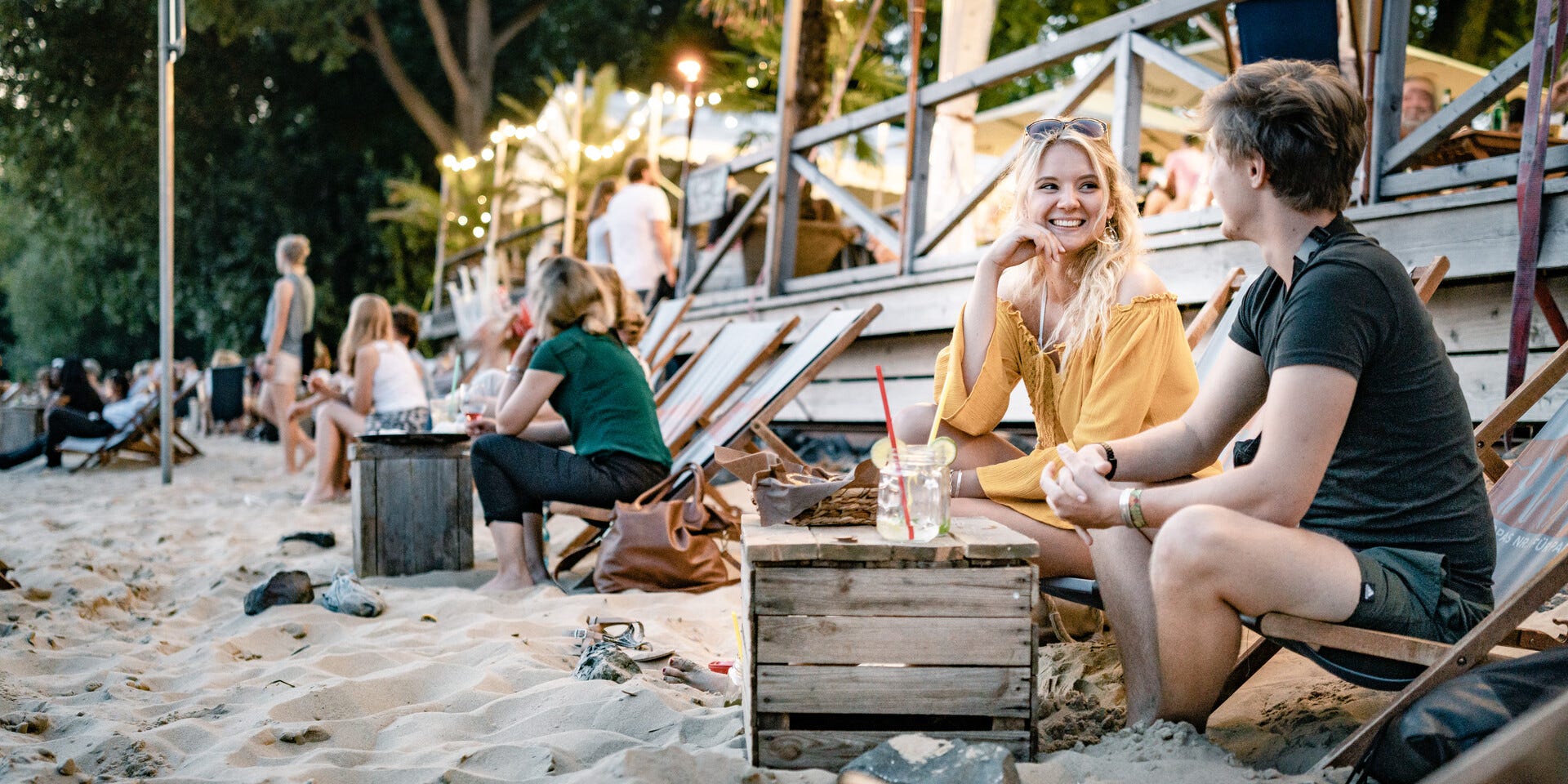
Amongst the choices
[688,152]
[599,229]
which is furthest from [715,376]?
[688,152]

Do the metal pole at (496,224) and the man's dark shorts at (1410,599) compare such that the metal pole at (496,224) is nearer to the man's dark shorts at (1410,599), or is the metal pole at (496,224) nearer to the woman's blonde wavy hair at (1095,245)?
the woman's blonde wavy hair at (1095,245)

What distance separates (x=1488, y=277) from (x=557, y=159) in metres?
11.7

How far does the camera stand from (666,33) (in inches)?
858

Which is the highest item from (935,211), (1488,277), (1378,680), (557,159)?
(557,159)

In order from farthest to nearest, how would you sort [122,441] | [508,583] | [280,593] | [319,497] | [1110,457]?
[122,441] → [319,497] → [508,583] → [280,593] → [1110,457]

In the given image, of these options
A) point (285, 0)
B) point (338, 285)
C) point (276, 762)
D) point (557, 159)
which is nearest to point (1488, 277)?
point (276, 762)

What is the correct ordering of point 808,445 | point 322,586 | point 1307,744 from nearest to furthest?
point 1307,744 → point 322,586 → point 808,445

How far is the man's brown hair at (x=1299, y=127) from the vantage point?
1.95 meters

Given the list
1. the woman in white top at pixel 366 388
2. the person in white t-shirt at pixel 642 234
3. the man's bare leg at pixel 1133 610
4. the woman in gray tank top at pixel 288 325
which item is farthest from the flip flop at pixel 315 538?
the man's bare leg at pixel 1133 610

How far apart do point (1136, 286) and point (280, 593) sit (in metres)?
2.79

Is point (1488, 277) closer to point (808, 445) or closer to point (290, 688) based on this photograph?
point (290, 688)

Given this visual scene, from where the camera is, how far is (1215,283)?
4.28 m

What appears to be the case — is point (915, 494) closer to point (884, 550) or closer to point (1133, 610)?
point (884, 550)

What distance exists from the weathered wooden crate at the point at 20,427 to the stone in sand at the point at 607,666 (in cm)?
1043
